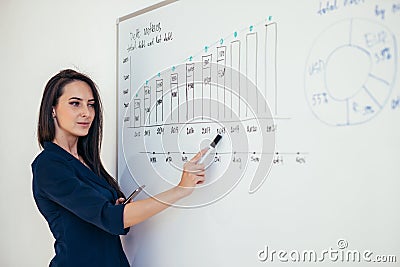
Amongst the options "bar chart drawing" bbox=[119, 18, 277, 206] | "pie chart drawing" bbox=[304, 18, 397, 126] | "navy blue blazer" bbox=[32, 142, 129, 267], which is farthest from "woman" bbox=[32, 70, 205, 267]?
"pie chart drawing" bbox=[304, 18, 397, 126]

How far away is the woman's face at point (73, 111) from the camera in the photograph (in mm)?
1692

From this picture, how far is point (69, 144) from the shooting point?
5.75 feet

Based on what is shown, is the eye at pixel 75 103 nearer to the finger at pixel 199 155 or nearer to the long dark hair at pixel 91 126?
the long dark hair at pixel 91 126

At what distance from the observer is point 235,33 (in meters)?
1.46

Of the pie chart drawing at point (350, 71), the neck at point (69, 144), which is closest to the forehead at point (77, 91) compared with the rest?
the neck at point (69, 144)

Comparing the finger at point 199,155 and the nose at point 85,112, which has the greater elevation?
the nose at point 85,112

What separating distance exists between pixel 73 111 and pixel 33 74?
83 cm

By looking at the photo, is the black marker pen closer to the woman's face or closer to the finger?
the finger

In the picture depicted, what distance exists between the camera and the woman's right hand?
1.49 meters

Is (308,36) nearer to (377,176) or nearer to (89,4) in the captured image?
(377,176)

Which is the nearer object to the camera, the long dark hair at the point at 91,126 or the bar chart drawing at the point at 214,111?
the bar chart drawing at the point at 214,111

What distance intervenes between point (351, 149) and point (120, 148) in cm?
96

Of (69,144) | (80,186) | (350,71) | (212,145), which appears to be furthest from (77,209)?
(350,71)

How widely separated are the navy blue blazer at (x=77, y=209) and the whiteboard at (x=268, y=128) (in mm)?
157
